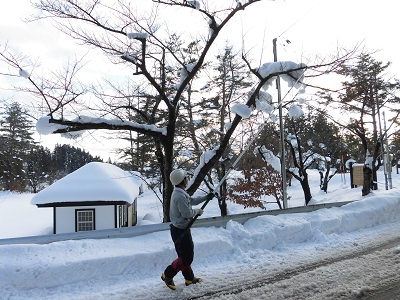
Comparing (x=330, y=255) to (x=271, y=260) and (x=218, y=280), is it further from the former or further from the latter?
(x=218, y=280)

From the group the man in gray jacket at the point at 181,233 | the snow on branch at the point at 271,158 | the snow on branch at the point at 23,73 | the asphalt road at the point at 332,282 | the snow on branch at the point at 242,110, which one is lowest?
the asphalt road at the point at 332,282

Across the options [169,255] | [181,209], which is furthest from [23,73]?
[181,209]

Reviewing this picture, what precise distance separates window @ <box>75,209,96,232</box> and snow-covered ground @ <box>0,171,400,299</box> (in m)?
12.8

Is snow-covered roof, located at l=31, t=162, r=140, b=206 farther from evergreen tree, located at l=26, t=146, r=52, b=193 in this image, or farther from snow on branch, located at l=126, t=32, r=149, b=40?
evergreen tree, located at l=26, t=146, r=52, b=193

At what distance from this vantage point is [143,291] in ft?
16.5

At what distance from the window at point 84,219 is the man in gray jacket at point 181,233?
47.8 feet

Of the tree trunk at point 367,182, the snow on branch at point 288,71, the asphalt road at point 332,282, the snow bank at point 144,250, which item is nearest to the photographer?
the asphalt road at point 332,282

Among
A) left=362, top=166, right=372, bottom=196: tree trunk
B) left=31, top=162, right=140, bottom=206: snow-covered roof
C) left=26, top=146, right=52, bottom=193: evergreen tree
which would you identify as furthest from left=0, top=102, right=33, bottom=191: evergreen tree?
left=362, top=166, right=372, bottom=196: tree trunk

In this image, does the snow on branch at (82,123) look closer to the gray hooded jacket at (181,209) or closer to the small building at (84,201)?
the gray hooded jacket at (181,209)

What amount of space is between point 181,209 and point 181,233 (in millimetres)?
388

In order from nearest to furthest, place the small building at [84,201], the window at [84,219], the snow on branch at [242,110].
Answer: the snow on branch at [242,110] < the small building at [84,201] < the window at [84,219]

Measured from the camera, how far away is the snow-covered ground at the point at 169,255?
498cm

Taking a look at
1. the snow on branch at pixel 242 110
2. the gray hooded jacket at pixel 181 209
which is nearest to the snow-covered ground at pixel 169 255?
the gray hooded jacket at pixel 181 209

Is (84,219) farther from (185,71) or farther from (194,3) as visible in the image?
(194,3)
